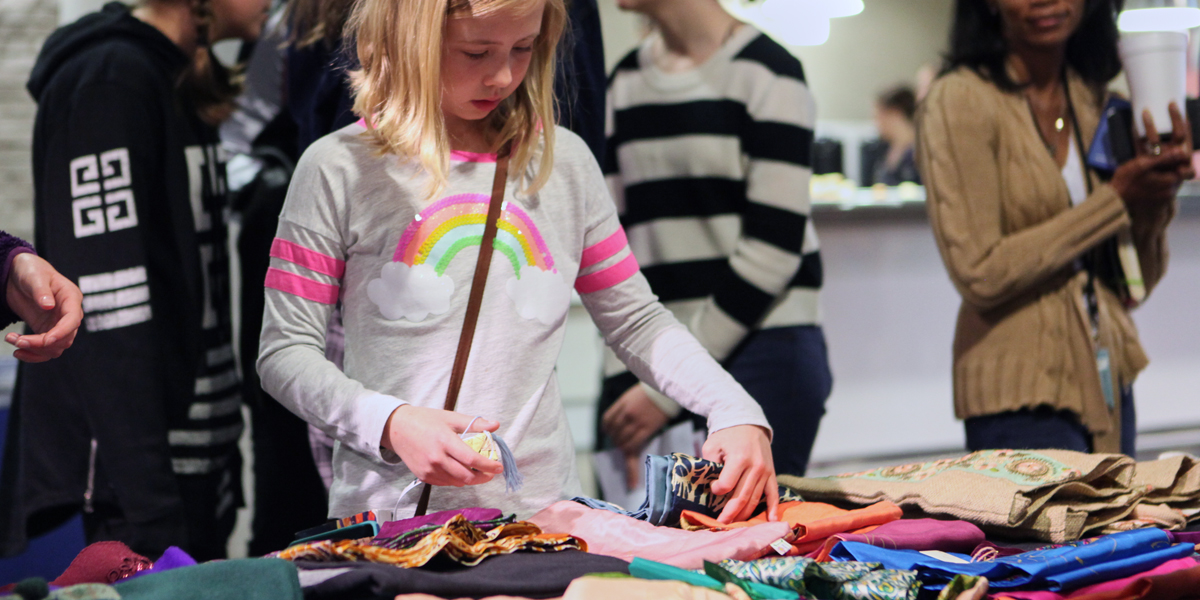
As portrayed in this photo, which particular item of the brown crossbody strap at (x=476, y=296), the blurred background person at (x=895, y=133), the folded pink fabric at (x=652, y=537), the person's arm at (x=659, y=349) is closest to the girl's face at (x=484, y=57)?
the brown crossbody strap at (x=476, y=296)

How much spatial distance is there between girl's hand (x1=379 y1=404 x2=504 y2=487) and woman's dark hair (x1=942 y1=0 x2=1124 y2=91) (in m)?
1.49

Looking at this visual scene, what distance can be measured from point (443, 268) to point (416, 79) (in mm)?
232

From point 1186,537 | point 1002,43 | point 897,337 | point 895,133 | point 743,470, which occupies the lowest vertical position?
point 897,337

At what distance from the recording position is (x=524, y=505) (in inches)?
50.0

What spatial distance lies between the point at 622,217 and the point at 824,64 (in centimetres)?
272

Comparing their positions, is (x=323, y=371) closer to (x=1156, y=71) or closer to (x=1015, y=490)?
(x=1015, y=490)

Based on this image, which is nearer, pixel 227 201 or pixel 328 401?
pixel 328 401

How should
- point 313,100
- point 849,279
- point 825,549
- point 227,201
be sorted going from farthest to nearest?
point 849,279
point 227,201
point 313,100
point 825,549

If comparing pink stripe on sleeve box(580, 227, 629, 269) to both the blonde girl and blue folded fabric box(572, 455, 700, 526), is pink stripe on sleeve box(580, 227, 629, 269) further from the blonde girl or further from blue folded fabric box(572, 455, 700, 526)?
blue folded fabric box(572, 455, 700, 526)

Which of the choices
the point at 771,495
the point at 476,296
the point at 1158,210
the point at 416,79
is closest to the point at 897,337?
the point at 1158,210

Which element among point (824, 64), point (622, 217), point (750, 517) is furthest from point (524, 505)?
point (824, 64)

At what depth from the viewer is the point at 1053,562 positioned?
3.18 feet

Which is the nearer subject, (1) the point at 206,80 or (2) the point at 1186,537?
(2) the point at 1186,537

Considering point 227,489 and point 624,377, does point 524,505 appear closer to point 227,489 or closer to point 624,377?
point 624,377
